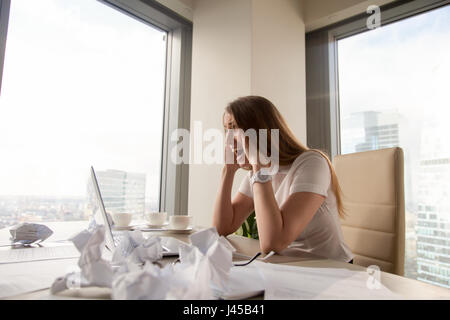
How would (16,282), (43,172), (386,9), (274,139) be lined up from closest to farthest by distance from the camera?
(16,282) → (274,139) → (43,172) → (386,9)

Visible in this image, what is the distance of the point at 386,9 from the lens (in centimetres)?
218

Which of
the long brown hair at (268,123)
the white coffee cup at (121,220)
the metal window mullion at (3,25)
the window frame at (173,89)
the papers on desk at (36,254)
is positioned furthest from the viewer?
the window frame at (173,89)

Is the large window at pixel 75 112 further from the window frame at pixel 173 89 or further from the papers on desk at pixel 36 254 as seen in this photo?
the papers on desk at pixel 36 254

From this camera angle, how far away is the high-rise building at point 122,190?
2.03 metres

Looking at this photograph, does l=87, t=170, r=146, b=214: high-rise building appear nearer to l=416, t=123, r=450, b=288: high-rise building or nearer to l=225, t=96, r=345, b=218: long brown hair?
l=225, t=96, r=345, b=218: long brown hair

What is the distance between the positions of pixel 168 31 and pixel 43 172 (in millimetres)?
1484

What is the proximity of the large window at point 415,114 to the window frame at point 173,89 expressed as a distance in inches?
51.1

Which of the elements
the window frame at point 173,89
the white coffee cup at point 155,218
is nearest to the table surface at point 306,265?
the white coffee cup at point 155,218

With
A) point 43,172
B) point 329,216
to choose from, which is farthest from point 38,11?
point 329,216

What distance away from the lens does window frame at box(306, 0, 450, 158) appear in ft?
7.92

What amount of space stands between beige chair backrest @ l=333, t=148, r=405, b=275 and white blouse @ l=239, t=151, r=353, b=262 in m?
0.10

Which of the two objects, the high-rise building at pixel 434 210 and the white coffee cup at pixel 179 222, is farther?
the high-rise building at pixel 434 210
